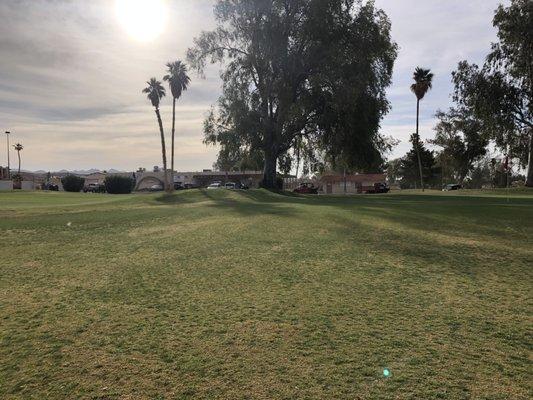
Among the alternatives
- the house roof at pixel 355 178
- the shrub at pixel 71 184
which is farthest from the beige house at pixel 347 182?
the shrub at pixel 71 184

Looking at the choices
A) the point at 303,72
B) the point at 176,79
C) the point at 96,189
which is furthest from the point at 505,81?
the point at 96,189

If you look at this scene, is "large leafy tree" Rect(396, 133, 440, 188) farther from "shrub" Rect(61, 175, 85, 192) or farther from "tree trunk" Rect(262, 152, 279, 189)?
"shrub" Rect(61, 175, 85, 192)

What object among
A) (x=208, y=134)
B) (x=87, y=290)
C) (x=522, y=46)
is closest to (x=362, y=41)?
(x=208, y=134)

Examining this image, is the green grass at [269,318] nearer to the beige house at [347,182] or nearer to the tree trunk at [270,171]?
the tree trunk at [270,171]

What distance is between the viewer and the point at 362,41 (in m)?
32.7

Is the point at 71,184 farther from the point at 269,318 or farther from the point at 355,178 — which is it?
the point at 269,318

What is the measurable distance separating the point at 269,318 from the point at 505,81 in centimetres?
4355

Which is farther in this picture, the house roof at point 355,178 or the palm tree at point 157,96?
the house roof at point 355,178

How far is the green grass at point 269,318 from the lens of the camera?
3.48m

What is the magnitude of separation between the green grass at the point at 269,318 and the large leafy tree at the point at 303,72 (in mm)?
23902

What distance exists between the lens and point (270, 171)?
38.4m

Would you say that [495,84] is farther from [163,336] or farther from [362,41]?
[163,336]

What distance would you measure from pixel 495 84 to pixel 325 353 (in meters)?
43.1

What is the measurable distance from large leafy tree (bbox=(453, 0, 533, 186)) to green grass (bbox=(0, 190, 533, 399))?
35.1 meters
